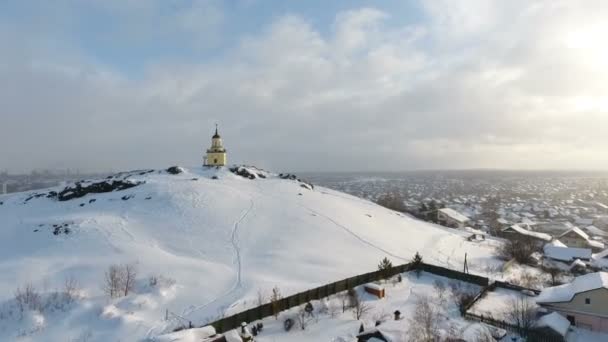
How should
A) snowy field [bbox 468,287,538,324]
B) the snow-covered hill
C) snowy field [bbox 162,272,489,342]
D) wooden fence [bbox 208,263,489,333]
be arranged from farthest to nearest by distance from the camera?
snowy field [bbox 468,287,538,324] → the snow-covered hill → wooden fence [bbox 208,263,489,333] → snowy field [bbox 162,272,489,342]

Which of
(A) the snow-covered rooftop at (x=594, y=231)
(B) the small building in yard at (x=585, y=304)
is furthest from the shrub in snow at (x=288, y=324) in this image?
(A) the snow-covered rooftop at (x=594, y=231)

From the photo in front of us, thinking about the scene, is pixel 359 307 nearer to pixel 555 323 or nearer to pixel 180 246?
pixel 555 323

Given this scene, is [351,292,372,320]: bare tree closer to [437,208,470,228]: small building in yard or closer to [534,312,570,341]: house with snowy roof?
[534,312,570,341]: house with snowy roof

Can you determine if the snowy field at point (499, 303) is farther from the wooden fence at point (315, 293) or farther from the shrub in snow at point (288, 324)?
the shrub in snow at point (288, 324)

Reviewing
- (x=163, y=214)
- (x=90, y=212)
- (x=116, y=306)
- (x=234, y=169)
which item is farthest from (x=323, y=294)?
(x=234, y=169)

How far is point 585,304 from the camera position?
1983 cm

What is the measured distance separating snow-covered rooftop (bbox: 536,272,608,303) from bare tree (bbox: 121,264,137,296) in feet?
74.5

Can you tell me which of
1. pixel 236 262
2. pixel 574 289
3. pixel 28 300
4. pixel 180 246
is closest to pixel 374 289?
pixel 236 262

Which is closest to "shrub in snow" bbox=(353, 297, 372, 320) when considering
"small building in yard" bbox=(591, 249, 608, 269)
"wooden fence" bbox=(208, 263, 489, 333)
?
"wooden fence" bbox=(208, 263, 489, 333)

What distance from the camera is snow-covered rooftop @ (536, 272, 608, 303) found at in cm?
2005

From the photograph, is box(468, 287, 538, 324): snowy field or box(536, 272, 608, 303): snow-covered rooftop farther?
box(536, 272, 608, 303): snow-covered rooftop

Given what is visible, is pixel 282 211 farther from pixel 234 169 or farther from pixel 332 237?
pixel 234 169

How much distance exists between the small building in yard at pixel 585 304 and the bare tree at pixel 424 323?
6.67 metres

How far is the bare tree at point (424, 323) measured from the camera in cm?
1505
